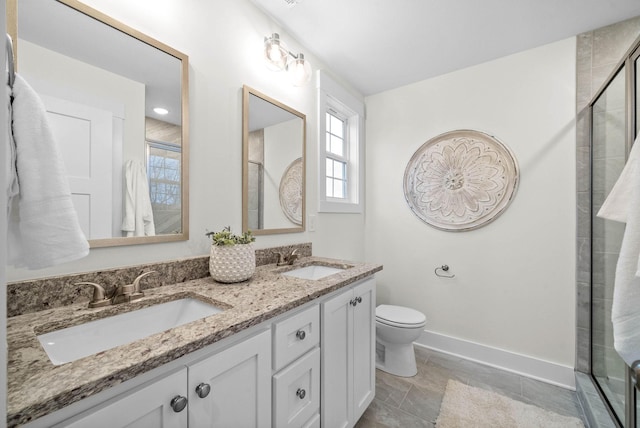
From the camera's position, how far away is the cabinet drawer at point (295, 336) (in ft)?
3.01

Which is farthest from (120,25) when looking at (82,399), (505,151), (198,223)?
(505,151)

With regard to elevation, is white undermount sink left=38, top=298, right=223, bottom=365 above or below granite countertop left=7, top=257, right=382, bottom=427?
below

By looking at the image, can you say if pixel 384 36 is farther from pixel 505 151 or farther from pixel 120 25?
pixel 120 25

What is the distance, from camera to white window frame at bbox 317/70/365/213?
2106 mm

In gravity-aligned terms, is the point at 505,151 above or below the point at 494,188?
above

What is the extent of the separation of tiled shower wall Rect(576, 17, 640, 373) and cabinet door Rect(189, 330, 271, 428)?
7.10ft

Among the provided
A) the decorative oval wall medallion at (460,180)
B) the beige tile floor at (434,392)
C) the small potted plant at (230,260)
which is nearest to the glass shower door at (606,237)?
the beige tile floor at (434,392)

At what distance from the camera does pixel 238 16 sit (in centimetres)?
148

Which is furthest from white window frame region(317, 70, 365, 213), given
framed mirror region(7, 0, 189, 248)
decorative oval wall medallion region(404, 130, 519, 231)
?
framed mirror region(7, 0, 189, 248)

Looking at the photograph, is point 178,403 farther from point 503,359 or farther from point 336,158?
point 503,359

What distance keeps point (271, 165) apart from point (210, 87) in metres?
0.54

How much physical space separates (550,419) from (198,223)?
2240 millimetres

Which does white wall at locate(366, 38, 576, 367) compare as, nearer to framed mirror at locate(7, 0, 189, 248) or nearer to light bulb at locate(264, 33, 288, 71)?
light bulb at locate(264, 33, 288, 71)

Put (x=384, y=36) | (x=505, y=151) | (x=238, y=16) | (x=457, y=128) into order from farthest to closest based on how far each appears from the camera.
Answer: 1. (x=457, y=128)
2. (x=505, y=151)
3. (x=384, y=36)
4. (x=238, y=16)
